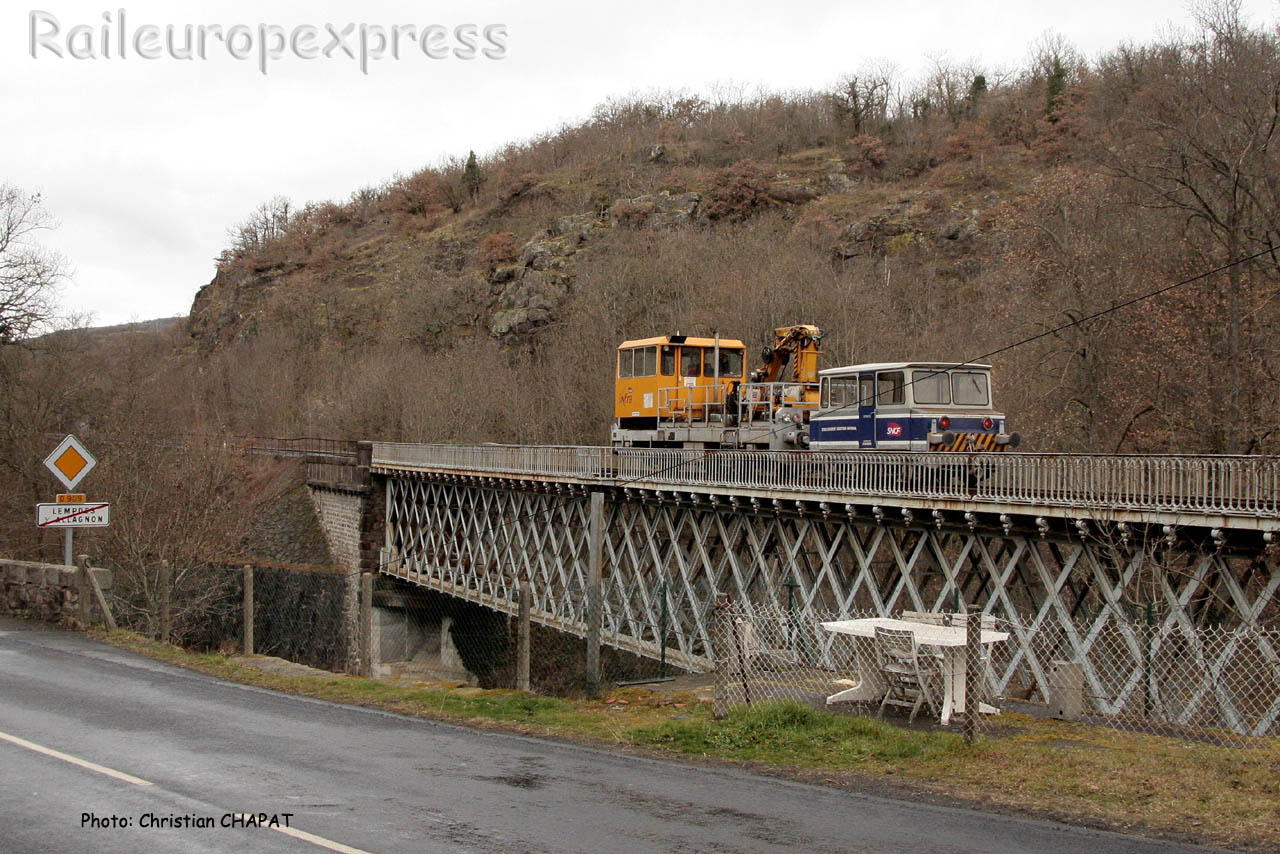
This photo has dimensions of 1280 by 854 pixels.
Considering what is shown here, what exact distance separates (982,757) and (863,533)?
50.4 ft

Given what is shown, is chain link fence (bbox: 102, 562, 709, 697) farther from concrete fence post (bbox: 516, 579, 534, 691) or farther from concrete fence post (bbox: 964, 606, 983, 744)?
concrete fence post (bbox: 964, 606, 983, 744)

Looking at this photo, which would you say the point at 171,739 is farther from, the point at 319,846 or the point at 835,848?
the point at 835,848

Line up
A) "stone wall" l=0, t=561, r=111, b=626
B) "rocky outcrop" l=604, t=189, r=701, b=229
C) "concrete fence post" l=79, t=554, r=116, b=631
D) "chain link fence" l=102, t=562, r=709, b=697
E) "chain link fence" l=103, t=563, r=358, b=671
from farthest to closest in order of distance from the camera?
"rocky outcrop" l=604, t=189, r=701, b=229, "chain link fence" l=103, t=563, r=358, b=671, "chain link fence" l=102, t=562, r=709, b=697, "stone wall" l=0, t=561, r=111, b=626, "concrete fence post" l=79, t=554, r=116, b=631

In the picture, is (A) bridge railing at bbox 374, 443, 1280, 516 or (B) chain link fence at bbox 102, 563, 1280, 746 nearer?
(B) chain link fence at bbox 102, 563, 1280, 746

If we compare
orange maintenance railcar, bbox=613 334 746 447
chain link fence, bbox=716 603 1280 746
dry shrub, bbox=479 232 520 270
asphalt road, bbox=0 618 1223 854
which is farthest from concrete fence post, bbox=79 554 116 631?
dry shrub, bbox=479 232 520 270

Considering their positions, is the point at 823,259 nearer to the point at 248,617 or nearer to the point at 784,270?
the point at 784,270

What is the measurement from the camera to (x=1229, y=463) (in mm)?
14984

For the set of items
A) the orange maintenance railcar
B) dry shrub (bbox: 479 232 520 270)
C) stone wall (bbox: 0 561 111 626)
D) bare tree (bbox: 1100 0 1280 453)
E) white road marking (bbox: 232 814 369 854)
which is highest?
dry shrub (bbox: 479 232 520 270)

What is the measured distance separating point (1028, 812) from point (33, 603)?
59.1ft

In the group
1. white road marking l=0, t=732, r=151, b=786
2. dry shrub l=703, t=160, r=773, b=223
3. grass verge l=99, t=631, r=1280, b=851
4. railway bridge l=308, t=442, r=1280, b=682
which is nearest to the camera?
grass verge l=99, t=631, r=1280, b=851

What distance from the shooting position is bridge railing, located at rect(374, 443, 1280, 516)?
1499 cm

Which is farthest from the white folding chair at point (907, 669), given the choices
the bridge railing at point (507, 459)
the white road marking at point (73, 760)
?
the bridge railing at point (507, 459)

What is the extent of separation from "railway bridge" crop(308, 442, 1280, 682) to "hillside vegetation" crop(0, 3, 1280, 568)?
8450 mm

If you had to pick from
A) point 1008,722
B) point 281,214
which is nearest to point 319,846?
point 1008,722
